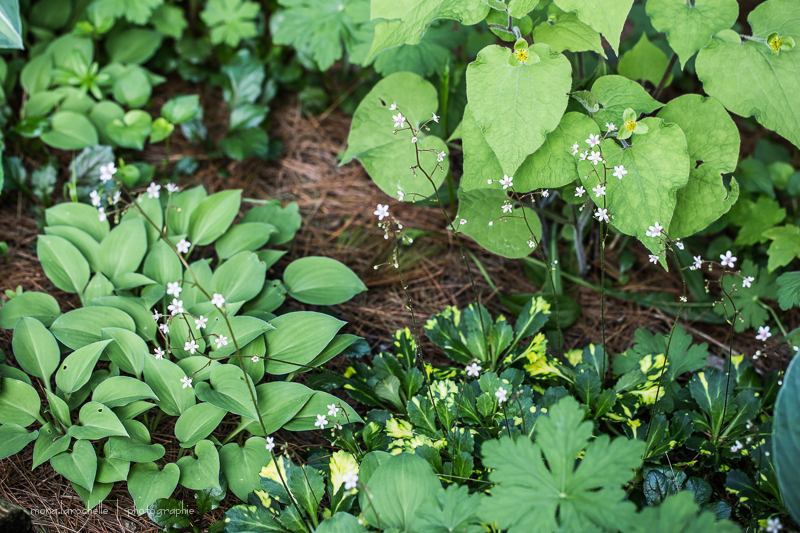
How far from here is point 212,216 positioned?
2.09m

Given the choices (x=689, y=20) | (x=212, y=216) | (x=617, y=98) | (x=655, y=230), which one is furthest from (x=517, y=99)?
(x=212, y=216)

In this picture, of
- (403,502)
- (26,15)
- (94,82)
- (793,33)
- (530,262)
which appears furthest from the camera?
(26,15)

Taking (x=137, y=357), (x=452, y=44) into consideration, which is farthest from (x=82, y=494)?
(x=452, y=44)

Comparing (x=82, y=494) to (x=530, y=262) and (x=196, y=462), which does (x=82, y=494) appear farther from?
(x=530, y=262)

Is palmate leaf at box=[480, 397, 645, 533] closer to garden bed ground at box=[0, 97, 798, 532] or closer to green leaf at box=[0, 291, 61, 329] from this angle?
garden bed ground at box=[0, 97, 798, 532]

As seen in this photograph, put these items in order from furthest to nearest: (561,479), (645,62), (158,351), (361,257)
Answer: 1. (361,257)
2. (645,62)
3. (158,351)
4. (561,479)

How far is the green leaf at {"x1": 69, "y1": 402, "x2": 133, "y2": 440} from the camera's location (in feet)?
5.11

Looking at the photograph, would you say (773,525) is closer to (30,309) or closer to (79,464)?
(79,464)

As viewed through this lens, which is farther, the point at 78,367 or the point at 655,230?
the point at 78,367

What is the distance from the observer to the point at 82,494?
1501 mm

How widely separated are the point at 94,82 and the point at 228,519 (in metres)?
2.08

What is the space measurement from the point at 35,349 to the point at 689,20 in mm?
2330

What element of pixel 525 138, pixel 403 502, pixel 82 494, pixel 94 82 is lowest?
pixel 82 494

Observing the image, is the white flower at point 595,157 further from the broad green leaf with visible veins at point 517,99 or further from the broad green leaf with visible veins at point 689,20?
the broad green leaf with visible veins at point 689,20
